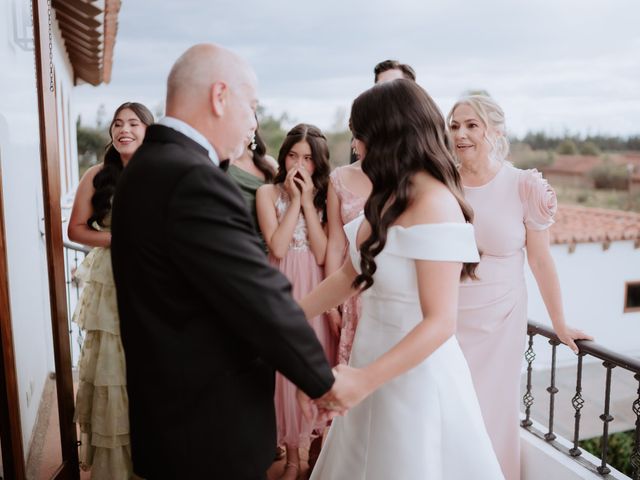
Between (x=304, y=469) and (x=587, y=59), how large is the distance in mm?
38406

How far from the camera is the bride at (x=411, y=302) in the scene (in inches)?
62.7

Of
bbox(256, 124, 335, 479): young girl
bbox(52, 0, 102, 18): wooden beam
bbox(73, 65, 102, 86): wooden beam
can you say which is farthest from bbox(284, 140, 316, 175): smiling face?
bbox(73, 65, 102, 86): wooden beam

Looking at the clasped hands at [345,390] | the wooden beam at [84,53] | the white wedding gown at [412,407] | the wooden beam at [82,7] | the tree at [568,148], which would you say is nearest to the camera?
the clasped hands at [345,390]

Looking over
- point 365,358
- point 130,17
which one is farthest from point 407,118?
point 130,17

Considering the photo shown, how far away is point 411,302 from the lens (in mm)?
1737

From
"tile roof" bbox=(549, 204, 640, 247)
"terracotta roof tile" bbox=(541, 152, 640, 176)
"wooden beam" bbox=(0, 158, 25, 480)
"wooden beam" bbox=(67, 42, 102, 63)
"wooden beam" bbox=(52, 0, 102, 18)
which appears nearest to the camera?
"wooden beam" bbox=(0, 158, 25, 480)

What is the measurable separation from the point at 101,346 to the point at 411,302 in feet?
4.90

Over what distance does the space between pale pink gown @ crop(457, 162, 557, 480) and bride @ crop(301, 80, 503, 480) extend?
33.3 inches

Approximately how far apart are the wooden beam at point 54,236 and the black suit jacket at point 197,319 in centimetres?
122

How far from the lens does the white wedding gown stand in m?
1.69

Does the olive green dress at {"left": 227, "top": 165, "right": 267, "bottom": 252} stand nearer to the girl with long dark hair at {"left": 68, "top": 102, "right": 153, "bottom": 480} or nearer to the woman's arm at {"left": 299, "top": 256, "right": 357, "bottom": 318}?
the girl with long dark hair at {"left": 68, "top": 102, "right": 153, "bottom": 480}

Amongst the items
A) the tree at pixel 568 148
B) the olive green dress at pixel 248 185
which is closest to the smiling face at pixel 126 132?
the olive green dress at pixel 248 185

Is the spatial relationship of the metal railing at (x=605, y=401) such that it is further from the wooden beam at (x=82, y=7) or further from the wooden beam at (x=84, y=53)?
the wooden beam at (x=84, y=53)

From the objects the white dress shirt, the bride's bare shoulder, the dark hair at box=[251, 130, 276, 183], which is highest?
the white dress shirt
